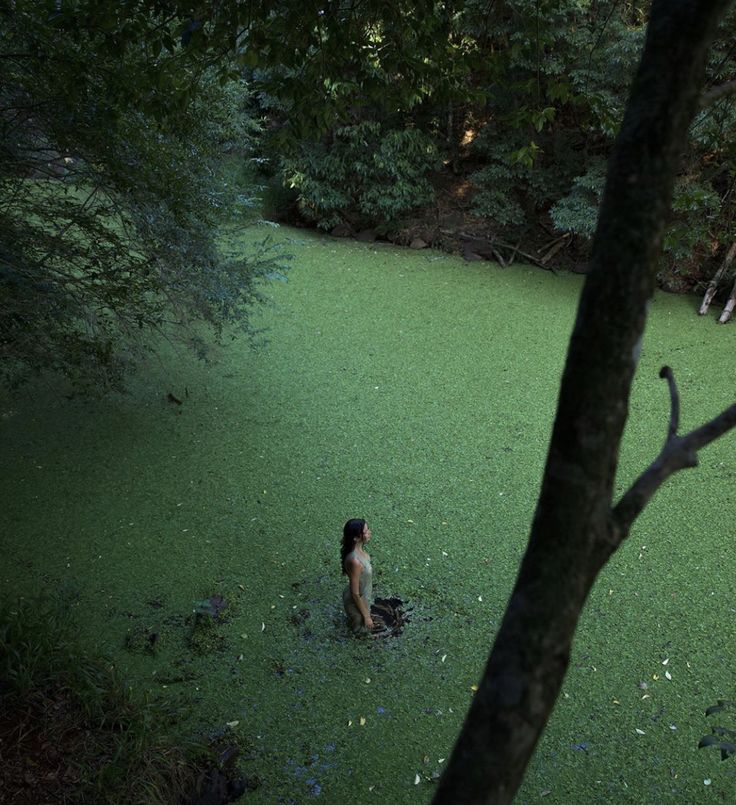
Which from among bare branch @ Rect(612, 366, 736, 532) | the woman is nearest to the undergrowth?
the woman

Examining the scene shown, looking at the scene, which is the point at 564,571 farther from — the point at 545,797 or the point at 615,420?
the point at 545,797

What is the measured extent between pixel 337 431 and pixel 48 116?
7.78 ft

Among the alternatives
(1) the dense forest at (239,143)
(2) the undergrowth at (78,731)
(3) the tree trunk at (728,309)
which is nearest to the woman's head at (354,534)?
(2) the undergrowth at (78,731)

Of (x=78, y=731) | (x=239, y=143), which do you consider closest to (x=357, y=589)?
(x=78, y=731)

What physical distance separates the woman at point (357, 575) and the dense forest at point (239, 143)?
59.0 inches

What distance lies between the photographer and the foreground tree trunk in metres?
0.98

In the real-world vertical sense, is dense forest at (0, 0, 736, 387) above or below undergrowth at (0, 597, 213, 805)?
above

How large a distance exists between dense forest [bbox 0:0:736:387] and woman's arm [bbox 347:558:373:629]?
5.30 ft

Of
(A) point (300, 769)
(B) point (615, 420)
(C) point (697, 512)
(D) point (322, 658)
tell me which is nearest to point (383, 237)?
(C) point (697, 512)

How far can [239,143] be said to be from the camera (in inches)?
205

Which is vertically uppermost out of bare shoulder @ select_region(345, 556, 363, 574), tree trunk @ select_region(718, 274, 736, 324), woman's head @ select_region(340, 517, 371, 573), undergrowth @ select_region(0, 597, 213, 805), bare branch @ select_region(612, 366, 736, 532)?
bare branch @ select_region(612, 366, 736, 532)

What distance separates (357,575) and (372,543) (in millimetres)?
770

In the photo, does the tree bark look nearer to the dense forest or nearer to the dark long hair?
the dense forest

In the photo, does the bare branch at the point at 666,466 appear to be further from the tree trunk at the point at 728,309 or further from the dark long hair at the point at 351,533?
the tree trunk at the point at 728,309
